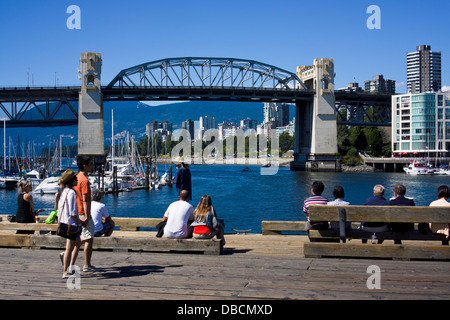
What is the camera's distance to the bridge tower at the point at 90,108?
3374 inches

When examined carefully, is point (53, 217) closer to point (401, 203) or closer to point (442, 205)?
point (401, 203)

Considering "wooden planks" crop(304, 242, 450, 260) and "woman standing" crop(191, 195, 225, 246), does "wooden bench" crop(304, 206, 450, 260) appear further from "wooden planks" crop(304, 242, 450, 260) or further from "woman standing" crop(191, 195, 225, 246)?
"woman standing" crop(191, 195, 225, 246)

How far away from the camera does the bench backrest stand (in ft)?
Answer: 26.7

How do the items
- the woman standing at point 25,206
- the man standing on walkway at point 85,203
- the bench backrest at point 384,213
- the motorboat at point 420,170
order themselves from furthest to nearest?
the motorboat at point 420,170 < the woman standing at point 25,206 < the bench backrest at point 384,213 < the man standing on walkway at point 85,203

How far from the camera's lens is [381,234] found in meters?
8.93

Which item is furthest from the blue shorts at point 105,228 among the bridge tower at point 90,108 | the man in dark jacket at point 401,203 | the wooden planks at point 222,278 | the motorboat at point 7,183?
the bridge tower at point 90,108

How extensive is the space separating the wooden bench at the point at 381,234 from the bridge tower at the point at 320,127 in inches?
3564

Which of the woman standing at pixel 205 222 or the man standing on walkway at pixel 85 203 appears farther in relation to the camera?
the woman standing at pixel 205 222

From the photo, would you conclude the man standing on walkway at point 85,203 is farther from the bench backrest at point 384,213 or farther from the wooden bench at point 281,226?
the wooden bench at point 281,226

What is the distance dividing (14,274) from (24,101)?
299 ft

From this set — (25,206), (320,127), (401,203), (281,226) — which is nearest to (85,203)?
(25,206)

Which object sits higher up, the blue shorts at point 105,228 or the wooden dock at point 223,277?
the blue shorts at point 105,228

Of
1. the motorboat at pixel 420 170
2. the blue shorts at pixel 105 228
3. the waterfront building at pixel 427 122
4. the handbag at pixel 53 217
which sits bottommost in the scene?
the motorboat at pixel 420 170
